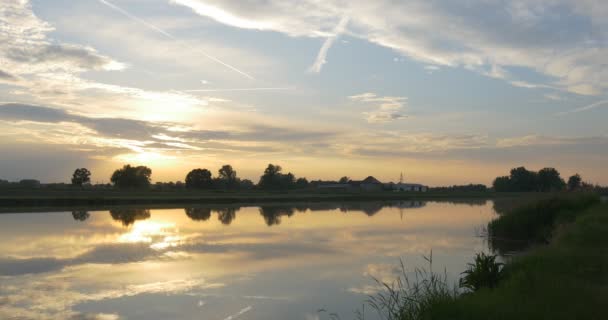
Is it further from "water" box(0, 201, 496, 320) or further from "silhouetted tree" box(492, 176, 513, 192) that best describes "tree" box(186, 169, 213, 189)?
"water" box(0, 201, 496, 320)

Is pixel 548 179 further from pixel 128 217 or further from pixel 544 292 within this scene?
pixel 544 292

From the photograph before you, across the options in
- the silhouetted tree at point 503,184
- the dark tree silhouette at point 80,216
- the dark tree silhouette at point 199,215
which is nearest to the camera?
the dark tree silhouette at point 80,216

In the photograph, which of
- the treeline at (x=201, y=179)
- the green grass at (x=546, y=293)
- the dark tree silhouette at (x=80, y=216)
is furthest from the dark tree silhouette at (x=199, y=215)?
the treeline at (x=201, y=179)

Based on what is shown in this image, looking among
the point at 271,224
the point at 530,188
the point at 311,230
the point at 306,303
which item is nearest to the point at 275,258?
the point at 306,303

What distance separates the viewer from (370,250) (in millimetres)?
19281

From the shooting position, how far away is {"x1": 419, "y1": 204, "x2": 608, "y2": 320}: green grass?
713 cm

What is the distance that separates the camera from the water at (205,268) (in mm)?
10922

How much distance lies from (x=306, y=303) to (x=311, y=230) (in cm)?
1671

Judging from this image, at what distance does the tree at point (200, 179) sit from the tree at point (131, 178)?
9605mm

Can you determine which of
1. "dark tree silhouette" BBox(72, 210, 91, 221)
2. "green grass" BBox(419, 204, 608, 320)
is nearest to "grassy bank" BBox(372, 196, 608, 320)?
"green grass" BBox(419, 204, 608, 320)

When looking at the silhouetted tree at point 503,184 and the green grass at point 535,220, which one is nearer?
the green grass at point 535,220

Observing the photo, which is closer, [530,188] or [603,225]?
[603,225]

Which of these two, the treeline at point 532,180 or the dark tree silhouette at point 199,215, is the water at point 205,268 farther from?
the treeline at point 532,180

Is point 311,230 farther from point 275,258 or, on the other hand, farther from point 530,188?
point 530,188
